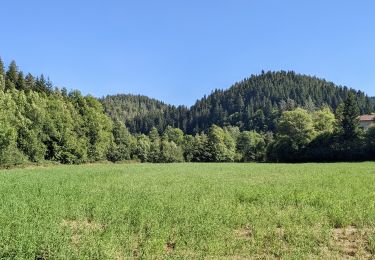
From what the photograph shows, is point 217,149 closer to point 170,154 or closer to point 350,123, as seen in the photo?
point 170,154

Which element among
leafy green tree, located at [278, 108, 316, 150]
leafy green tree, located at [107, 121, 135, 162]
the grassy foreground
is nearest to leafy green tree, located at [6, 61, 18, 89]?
leafy green tree, located at [107, 121, 135, 162]

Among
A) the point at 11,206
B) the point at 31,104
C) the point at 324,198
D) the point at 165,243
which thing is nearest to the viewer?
the point at 165,243

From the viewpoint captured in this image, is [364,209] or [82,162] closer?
[364,209]

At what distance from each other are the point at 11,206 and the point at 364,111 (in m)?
207

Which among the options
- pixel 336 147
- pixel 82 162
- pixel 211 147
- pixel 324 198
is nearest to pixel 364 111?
pixel 211 147

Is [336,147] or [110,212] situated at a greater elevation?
[336,147]

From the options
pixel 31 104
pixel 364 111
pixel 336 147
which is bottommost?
pixel 336 147

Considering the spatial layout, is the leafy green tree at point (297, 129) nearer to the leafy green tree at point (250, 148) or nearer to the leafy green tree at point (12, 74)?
the leafy green tree at point (250, 148)

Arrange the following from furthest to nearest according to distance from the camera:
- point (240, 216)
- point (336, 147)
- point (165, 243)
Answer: point (336, 147) < point (240, 216) < point (165, 243)

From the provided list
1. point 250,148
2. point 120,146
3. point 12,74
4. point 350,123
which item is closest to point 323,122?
point 350,123

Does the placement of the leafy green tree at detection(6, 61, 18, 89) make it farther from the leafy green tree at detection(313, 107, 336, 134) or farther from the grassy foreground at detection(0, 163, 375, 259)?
the grassy foreground at detection(0, 163, 375, 259)

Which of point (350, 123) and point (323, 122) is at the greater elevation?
point (323, 122)

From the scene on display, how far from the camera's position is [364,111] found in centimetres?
19838

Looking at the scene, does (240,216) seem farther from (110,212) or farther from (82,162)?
(82,162)
